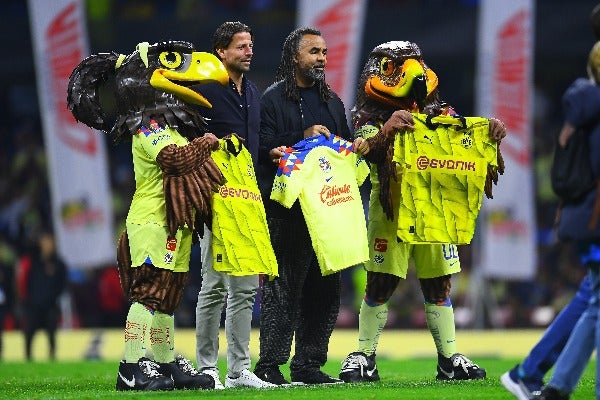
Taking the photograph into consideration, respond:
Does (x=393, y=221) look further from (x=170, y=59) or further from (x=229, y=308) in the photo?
(x=170, y=59)

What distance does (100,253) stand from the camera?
18.5 m

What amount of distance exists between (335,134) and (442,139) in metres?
0.76

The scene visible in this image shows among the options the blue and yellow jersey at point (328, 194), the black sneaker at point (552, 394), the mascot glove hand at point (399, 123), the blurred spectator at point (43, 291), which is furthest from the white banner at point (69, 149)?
the black sneaker at point (552, 394)

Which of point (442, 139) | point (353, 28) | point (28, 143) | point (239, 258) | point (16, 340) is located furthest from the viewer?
point (28, 143)

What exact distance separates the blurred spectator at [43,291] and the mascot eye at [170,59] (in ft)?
28.9

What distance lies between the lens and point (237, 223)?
336 inches

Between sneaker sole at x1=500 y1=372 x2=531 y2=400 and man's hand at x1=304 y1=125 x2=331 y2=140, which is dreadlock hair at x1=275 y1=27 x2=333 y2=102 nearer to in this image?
man's hand at x1=304 y1=125 x2=331 y2=140

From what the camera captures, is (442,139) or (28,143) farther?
(28,143)

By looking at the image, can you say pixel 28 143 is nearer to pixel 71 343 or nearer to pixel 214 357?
pixel 71 343

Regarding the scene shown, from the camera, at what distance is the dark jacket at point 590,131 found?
6.74 meters

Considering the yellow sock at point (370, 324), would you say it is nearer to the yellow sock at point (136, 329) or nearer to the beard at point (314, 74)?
the beard at point (314, 74)

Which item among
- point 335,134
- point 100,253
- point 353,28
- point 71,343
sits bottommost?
point 71,343

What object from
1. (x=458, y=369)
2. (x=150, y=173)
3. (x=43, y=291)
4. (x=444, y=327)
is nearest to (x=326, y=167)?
(x=150, y=173)

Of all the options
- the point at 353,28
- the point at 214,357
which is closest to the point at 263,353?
the point at 214,357
